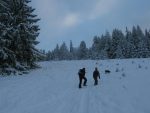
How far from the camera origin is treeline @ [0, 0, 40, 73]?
2505cm

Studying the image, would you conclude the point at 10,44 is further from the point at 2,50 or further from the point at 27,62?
the point at 27,62

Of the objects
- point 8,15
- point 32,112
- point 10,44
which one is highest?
point 8,15

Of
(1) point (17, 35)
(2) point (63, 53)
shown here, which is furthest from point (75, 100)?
(2) point (63, 53)

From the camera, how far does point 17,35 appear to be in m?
25.9

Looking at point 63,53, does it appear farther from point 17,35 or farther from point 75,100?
point 75,100

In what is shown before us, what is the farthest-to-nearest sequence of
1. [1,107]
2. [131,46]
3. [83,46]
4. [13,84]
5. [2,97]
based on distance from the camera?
[83,46]
[131,46]
[13,84]
[2,97]
[1,107]

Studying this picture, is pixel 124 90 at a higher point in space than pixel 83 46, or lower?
lower

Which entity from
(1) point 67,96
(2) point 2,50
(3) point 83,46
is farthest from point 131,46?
(1) point 67,96

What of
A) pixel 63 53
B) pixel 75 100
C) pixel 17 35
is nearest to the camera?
pixel 75 100

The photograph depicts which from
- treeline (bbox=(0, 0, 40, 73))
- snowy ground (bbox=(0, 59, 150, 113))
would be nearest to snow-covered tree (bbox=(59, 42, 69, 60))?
treeline (bbox=(0, 0, 40, 73))

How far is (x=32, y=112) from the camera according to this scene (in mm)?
12570

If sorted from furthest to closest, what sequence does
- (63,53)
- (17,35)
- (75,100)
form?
(63,53) < (17,35) < (75,100)

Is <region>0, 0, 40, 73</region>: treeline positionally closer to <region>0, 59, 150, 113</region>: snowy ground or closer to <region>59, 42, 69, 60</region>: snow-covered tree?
<region>0, 59, 150, 113</region>: snowy ground

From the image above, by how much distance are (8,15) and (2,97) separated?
484 inches
